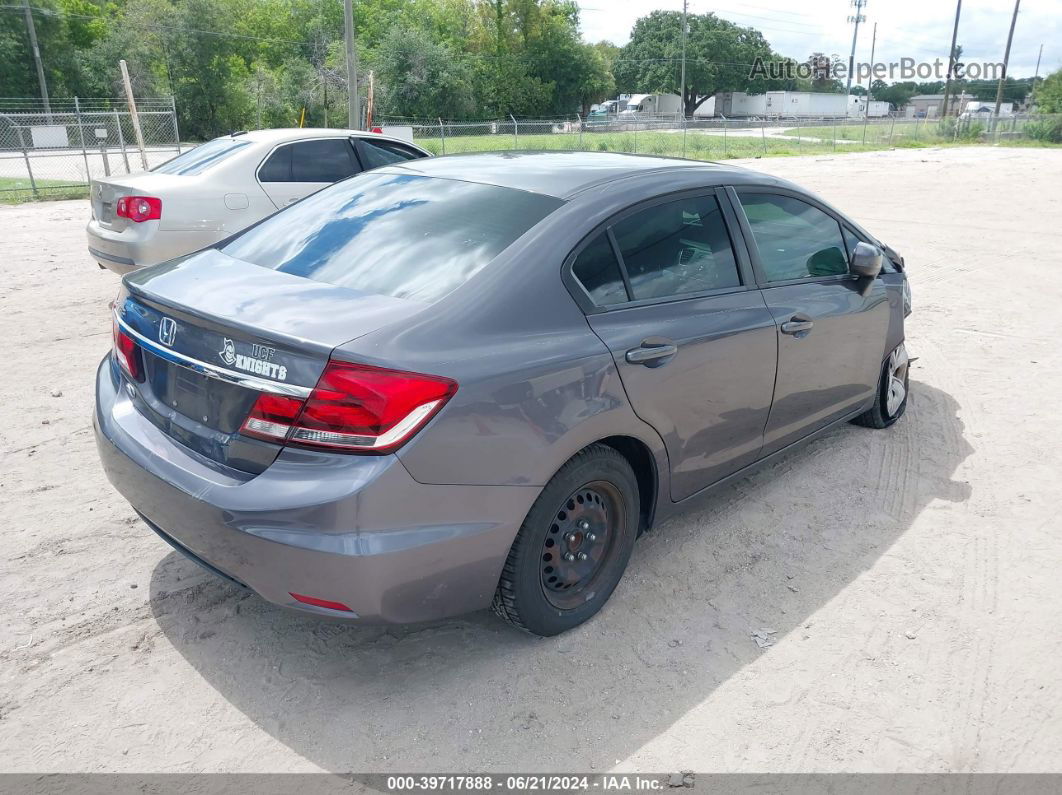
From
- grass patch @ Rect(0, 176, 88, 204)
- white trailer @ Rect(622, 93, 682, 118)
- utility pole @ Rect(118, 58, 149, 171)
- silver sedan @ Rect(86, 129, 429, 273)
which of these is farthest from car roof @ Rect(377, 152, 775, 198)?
white trailer @ Rect(622, 93, 682, 118)

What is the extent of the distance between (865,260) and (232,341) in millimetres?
3100

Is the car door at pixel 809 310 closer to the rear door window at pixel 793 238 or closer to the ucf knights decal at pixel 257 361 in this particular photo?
the rear door window at pixel 793 238

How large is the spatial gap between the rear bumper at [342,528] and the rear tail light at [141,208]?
5009mm

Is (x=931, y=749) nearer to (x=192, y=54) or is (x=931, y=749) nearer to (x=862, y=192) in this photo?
(x=862, y=192)

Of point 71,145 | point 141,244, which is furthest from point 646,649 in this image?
point 71,145

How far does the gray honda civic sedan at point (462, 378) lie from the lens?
2449mm

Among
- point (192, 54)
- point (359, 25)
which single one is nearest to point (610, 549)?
point (192, 54)

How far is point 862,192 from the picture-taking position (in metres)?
→ 18.9

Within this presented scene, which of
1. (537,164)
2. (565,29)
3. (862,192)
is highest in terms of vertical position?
(565,29)

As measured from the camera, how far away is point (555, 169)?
3.56 m

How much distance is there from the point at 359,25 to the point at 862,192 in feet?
208

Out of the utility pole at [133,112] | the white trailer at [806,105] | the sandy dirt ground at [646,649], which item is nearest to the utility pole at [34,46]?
the utility pole at [133,112]

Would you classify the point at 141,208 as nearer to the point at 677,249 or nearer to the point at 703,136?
the point at 677,249

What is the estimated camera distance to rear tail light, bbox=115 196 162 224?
711 cm
